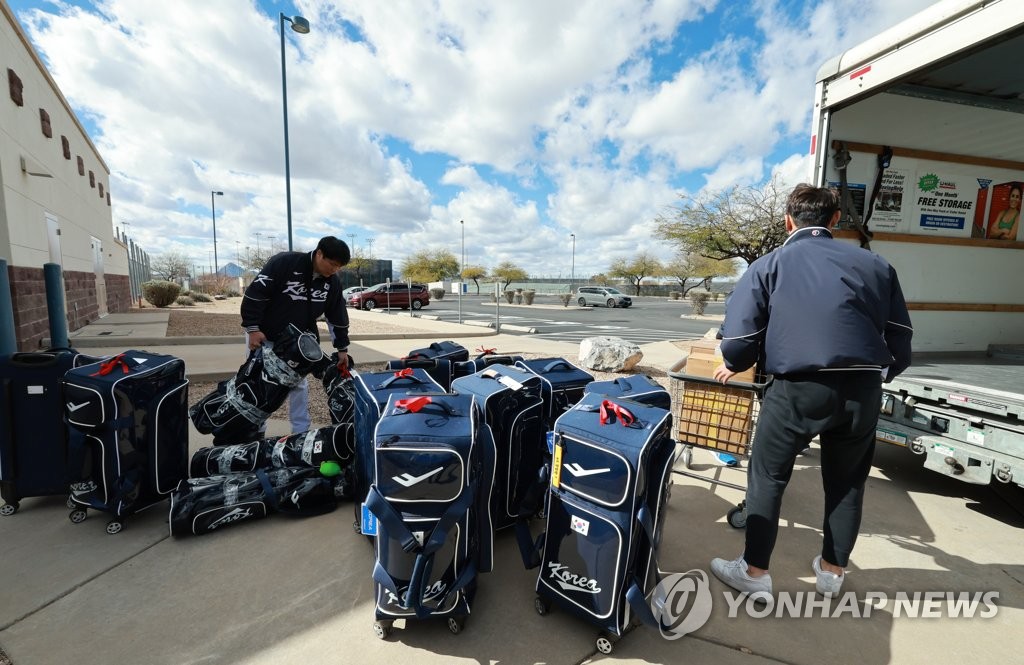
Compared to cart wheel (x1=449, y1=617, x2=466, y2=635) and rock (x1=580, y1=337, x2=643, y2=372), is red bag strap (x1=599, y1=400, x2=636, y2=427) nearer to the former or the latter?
cart wheel (x1=449, y1=617, x2=466, y2=635)

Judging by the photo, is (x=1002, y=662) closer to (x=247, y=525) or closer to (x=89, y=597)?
(x=247, y=525)

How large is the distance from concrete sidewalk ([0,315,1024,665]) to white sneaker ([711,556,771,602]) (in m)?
0.07

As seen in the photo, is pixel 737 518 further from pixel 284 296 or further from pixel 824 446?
pixel 284 296

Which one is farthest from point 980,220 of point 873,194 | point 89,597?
point 89,597

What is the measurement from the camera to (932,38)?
2740 mm

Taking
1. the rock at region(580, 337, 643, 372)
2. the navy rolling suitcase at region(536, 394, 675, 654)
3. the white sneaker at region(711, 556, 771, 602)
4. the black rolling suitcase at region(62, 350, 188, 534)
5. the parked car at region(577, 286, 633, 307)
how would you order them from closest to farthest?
the navy rolling suitcase at region(536, 394, 675, 654), the white sneaker at region(711, 556, 771, 602), the black rolling suitcase at region(62, 350, 188, 534), the rock at region(580, 337, 643, 372), the parked car at region(577, 286, 633, 307)

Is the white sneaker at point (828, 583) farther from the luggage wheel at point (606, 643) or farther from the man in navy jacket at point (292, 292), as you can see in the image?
the man in navy jacket at point (292, 292)

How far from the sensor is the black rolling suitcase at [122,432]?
236 centimetres

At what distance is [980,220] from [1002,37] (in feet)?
9.59

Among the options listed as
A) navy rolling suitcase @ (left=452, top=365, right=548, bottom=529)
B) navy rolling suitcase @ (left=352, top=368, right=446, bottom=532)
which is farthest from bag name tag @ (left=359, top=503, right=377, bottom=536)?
navy rolling suitcase @ (left=452, top=365, right=548, bottom=529)

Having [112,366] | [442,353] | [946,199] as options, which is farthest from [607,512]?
[946,199]

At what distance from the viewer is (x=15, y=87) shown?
6637mm

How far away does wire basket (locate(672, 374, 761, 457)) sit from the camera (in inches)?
112

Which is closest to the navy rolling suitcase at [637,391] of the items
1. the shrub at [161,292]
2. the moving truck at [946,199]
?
the moving truck at [946,199]
